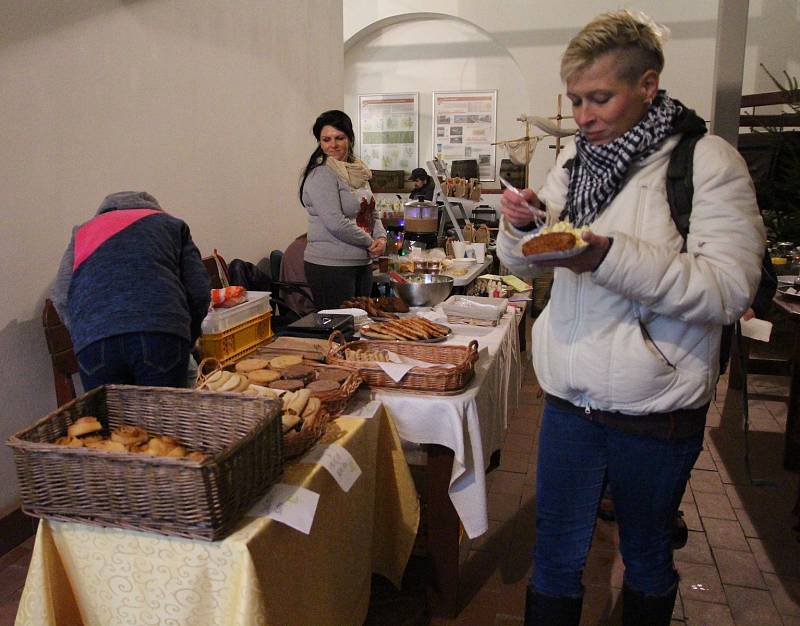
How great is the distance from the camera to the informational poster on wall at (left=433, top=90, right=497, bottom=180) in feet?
30.2

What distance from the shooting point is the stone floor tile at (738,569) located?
2.44 metres

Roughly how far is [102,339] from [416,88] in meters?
8.27

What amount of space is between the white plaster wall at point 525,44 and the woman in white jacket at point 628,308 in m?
6.62

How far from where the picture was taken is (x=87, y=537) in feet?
4.25

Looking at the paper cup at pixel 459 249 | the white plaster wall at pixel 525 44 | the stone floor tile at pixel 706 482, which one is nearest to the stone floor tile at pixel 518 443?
the stone floor tile at pixel 706 482

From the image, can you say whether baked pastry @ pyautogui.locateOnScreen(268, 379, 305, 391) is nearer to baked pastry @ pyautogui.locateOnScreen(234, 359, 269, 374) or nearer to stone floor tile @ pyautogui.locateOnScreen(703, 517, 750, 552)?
baked pastry @ pyautogui.locateOnScreen(234, 359, 269, 374)

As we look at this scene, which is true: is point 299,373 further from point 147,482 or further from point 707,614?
point 707,614

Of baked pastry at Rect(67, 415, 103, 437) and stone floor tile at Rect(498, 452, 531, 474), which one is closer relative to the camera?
baked pastry at Rect(67, 415, 103, 437)

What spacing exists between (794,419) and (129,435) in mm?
3109

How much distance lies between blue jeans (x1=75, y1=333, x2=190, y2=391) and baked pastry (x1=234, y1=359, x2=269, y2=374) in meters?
0.21

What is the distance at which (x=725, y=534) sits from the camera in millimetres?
2781

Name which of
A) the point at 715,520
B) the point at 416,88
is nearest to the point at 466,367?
the point at 715,520

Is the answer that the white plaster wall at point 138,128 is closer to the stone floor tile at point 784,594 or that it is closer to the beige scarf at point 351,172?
the beige scarf at point 351,172

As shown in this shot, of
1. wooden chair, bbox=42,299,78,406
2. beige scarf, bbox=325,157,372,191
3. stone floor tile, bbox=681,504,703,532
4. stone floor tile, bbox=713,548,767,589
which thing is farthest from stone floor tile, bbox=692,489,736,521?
wooden chair, bbox=42,299,78,406
